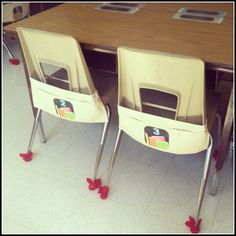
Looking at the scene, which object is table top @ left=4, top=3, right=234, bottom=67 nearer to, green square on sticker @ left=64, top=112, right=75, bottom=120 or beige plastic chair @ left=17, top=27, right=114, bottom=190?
beige plastic chair @ left=17, top=27, right=114, bottom=190

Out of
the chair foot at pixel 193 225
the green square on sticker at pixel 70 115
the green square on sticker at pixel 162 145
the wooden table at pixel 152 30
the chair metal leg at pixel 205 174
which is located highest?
the wooden table at pixel 152 30

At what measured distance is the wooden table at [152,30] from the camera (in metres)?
1.29

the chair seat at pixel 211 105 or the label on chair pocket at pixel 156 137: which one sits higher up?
the chair seat at pixel 211 105

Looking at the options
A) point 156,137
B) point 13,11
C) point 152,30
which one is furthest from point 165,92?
point 13,11

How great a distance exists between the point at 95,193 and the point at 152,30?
0.88 meters

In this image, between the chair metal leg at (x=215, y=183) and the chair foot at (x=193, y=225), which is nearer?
the chair foot at (x=193, y=225)

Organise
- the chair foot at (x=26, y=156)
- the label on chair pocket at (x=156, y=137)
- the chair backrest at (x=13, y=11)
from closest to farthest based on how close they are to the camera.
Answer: the label on chair pocket at (x=156, y=137) < the chair foot at (x=26, y=156) < the chair backrest at (x=13, y=11)

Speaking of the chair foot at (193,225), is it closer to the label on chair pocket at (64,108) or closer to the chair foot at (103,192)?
the chair foot at (103,192)

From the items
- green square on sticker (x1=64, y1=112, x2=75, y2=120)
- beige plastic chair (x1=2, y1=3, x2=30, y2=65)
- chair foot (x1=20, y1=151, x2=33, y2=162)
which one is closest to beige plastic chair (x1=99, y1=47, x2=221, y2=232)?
green square on sticker (x1=64, y1=112, x2=75, y2=120)

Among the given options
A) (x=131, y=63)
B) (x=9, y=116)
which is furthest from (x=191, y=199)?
(x=9, y=116)

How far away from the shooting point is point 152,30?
1521 millimetres

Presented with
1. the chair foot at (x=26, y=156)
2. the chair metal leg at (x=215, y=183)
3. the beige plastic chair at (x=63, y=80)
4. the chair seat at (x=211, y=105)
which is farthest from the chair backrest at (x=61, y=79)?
the chair metal leg at (x=215, y=183)

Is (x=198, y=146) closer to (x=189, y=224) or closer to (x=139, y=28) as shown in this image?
(x=189, y=224)

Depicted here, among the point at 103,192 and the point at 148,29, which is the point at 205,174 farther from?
the point at 148,29
